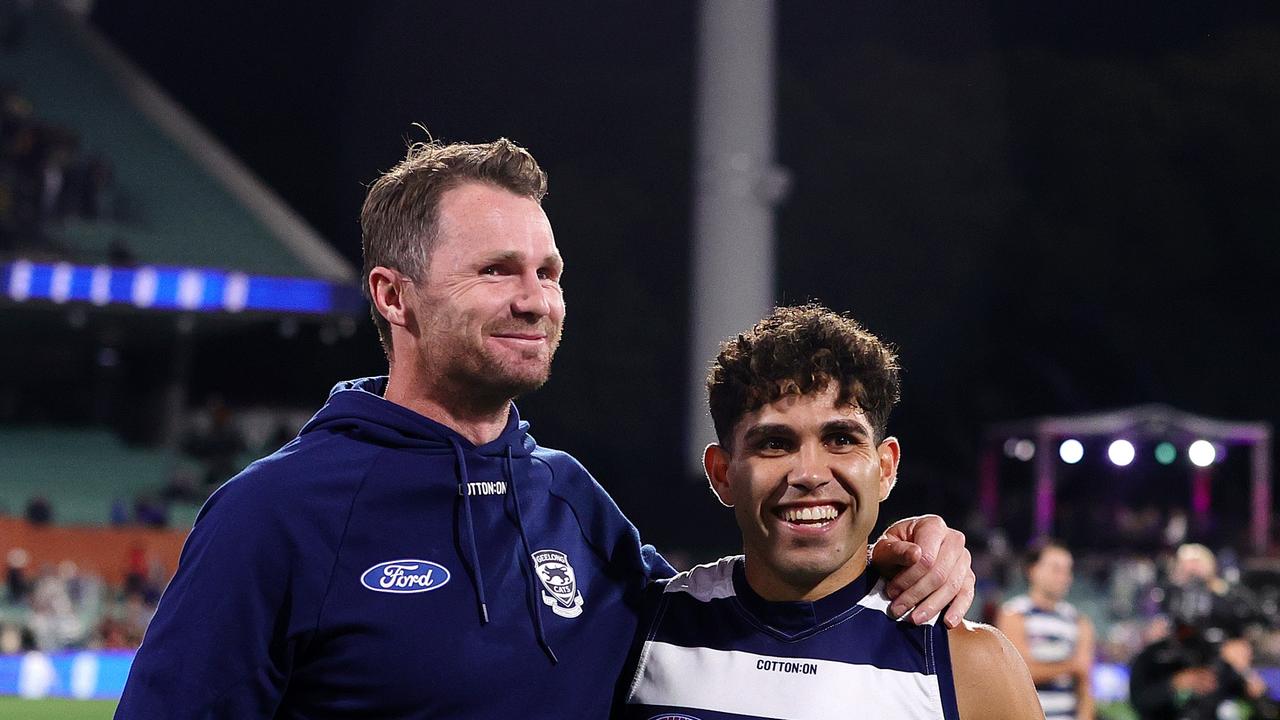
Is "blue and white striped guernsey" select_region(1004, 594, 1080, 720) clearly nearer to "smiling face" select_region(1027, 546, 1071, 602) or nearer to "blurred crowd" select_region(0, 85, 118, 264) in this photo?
"smiling face" select_region(1027, 546, 1071, 602)

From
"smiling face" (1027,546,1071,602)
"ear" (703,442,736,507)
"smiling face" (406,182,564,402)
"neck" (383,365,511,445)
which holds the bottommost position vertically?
"smiling face" (1027,546,1071,602)

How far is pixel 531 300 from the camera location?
7.75 ft

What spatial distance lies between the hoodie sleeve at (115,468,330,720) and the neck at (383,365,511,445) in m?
0.35

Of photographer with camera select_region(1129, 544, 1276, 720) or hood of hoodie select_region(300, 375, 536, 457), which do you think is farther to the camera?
photographer with camera select_region(1129, 544, 1276, 720)

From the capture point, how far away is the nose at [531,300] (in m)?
2.36

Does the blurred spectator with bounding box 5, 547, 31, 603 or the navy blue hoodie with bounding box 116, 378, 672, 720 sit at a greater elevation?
the navy blue hoodie with bounding box 116, 378, 672, 720

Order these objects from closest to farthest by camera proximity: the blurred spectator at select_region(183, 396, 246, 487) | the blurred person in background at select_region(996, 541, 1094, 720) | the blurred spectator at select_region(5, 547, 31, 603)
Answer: the blurred person in background at select_region(996, 541, 1094, 720) < the blurred spectator at select_region(5, 547, 31, 603) < the blurred spectator at select_region(183, 396, 246, 487)

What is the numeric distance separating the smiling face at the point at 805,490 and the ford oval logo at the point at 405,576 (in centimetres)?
54

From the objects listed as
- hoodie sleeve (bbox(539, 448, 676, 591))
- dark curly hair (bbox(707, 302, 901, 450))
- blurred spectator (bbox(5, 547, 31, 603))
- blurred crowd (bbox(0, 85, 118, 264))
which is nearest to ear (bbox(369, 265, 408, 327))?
hoodie sleeve (bbox(539, 448, 676, 591))

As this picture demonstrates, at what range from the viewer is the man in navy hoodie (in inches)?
83.4

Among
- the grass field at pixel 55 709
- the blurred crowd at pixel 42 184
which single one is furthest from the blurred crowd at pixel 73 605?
the blurred crowd at pixel 42 184

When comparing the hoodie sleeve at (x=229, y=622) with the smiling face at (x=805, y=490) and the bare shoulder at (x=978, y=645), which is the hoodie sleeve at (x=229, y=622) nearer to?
the smiling face at (x=805, y=490)

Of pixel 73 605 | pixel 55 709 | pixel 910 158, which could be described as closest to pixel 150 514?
pixel 73 605

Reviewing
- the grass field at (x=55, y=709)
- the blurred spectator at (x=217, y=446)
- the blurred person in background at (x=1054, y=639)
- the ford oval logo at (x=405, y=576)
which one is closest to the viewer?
the ford oval logo at (x=405, y=576)
